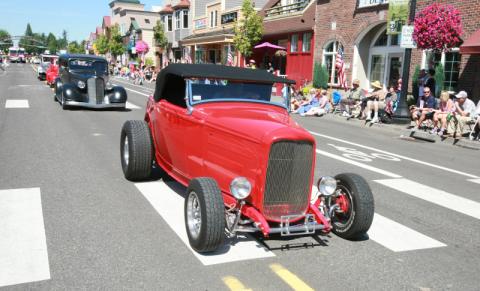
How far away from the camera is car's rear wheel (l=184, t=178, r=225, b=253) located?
4.11m

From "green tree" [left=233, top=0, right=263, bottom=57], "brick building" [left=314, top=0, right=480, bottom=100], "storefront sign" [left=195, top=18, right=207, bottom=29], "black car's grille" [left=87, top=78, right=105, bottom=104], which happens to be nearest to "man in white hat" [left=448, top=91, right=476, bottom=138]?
"brick building" [left=314, top=0, right=480, bottom=100]

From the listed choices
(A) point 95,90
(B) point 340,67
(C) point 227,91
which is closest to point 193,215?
(C) point 227,91

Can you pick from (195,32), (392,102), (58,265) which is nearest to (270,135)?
(58,265)

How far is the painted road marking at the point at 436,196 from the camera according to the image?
6184mm

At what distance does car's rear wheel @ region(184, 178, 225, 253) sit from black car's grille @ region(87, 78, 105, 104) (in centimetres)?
1239

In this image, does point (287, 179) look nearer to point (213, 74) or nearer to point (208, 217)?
point (208, 217)

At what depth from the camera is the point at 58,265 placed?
13.0ft

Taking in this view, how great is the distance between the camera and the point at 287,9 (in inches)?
1195

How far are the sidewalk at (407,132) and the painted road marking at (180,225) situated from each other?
910 cm

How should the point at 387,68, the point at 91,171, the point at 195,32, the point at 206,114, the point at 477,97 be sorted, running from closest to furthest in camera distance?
the point at 206,114 < the point at 91,171 < the point at 477,97 < the point at 387,68 < the point at 195,32

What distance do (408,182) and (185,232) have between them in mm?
4339

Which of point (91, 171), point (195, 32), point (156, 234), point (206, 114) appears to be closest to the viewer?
point (156, 234)

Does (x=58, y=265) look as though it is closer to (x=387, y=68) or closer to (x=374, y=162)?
(x=374, y=162)

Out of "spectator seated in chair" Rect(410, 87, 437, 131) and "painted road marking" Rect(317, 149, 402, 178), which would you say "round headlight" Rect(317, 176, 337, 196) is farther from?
"spectator seated in chair" Rect(410, 87, 437, 131)
